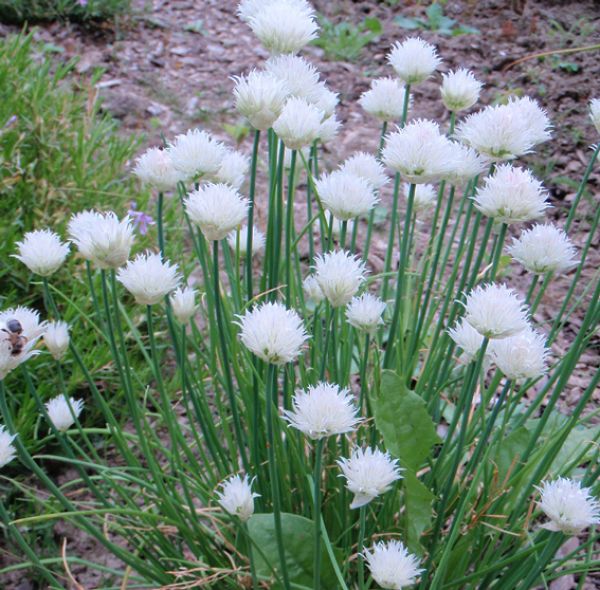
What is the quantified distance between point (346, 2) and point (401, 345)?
3513 mm

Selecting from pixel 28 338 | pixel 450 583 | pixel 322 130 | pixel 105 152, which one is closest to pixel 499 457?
pixel 450 583

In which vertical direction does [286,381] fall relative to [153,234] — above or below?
below

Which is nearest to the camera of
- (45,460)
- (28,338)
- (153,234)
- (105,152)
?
(28,338)

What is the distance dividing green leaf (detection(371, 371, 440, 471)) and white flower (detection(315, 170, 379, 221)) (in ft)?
0.81

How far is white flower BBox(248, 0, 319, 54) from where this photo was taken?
1066 mm

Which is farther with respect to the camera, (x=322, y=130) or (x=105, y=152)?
(x=105, y=152)

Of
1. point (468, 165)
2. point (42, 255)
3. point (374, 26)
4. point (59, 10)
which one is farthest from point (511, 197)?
point (59, 10)

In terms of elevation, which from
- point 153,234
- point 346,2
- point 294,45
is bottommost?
point 294,45

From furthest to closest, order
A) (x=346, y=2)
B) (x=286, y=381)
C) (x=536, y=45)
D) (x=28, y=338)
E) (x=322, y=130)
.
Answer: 1. (x=346, y=2)
2. (x=536, y=45)
3. (x=322, y=130)
4. (x=286, y=381)
5. (x=28, y=338)

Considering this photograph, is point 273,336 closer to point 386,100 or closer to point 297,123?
point 297,123

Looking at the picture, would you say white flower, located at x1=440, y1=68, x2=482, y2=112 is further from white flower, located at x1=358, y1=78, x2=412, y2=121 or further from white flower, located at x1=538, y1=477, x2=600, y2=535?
white flower, located at x1=538, y1=477, x2=600, y2=535

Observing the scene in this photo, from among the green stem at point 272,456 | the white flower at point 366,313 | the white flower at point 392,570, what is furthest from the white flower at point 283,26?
the white flower at point 392,570

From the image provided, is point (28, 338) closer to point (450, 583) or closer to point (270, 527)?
point (270, 527)

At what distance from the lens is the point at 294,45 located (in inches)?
43.1
